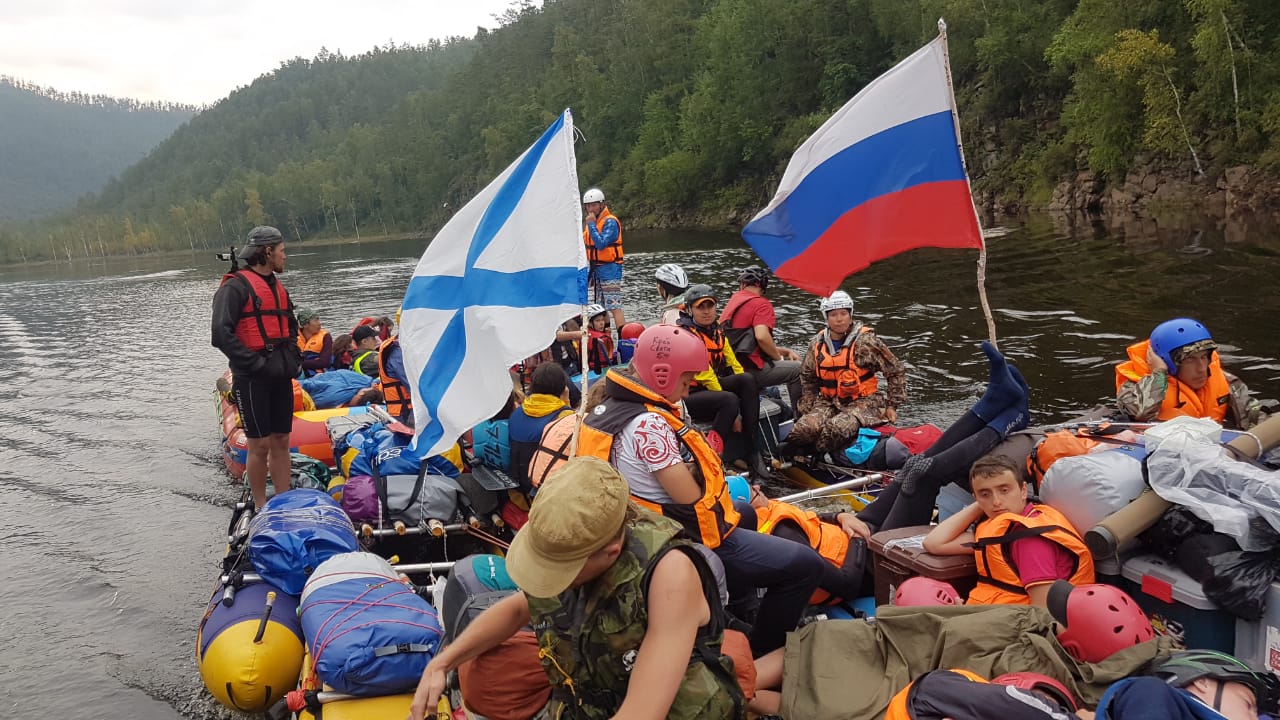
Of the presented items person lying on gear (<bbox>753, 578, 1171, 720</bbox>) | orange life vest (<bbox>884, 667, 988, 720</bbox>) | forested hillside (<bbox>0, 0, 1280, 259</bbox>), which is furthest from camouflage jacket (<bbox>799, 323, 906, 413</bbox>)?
forested hillside (<bbox>0, 0, 1280, 259</bbox>)

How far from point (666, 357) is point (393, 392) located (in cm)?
582

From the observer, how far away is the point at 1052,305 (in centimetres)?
1725

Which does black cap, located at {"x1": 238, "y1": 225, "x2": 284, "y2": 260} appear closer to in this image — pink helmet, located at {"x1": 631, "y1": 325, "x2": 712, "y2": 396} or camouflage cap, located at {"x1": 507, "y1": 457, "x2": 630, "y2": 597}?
pink helmet, located at {"x1": 631, "y1": 325, "x2": 712, "y2": 396}

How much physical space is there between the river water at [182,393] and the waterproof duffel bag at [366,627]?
4.05ft

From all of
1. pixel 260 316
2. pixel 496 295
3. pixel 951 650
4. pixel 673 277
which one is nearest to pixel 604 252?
pixel 673 277

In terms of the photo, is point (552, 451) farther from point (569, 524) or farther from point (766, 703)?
point (569, 524)

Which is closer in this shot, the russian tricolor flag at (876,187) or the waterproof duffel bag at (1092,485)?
the waterproof duffel bag at (1092,485)

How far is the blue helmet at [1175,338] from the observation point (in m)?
6.29

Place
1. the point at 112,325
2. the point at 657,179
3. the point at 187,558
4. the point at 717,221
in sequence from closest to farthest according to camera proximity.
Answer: the point at 187,558
the point at 112,325
the point at 717,221
the point at 657,179

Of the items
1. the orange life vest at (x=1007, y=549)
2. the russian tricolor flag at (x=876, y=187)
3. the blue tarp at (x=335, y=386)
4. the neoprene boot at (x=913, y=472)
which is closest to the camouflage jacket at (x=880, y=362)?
the russian tricolor flag at (x=876, y=187)

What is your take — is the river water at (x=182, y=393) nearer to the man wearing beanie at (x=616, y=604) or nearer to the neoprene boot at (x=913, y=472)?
the man wearing beanie at (x=616, y=604)

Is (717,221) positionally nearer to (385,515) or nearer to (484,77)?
(385,515)

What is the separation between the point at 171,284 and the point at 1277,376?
5638 centimetres

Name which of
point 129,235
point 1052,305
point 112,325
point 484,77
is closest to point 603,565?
point 1052,305
